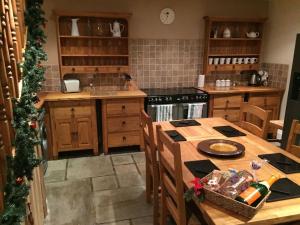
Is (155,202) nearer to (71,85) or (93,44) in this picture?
(71,85)

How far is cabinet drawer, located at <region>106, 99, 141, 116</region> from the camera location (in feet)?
12.4

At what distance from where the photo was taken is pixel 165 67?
4.57 m

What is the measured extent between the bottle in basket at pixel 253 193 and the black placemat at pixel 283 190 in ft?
0.23

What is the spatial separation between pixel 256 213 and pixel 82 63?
349 cm

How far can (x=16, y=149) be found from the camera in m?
1.22

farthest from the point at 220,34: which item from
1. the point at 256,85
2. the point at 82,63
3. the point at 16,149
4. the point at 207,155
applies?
the point at 16,149

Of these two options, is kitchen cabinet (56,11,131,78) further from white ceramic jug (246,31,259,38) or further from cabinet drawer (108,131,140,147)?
white ceramic jug (246,31,259,38)

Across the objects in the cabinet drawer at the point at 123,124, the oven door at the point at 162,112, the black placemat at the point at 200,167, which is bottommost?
the cabinet drawer at the point at 123,124

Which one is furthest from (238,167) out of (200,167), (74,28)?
(74,28)

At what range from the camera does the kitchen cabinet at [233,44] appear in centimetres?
453

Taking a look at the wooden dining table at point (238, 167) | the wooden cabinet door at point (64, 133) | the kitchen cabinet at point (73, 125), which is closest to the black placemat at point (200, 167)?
the wooden dining table at point (238, 167)

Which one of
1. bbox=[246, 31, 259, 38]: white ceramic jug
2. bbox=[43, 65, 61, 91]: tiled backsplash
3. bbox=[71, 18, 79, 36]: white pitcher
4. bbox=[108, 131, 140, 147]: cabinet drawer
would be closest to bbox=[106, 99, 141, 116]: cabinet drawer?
bbox=[108, 131, 140, 147]: cabinet drawer

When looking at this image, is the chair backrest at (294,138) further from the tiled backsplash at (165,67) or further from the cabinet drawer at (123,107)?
the tiled backsplash at (165,67)

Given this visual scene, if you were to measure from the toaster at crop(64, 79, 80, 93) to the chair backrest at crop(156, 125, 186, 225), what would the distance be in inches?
95.9
